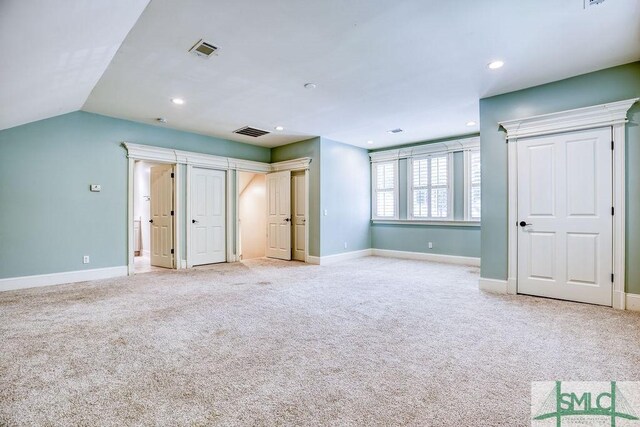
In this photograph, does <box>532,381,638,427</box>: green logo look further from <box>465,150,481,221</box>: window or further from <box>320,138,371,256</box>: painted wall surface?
<box>320,138,371,256</box>: painted wall surface

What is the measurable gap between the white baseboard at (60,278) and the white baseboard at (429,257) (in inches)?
215

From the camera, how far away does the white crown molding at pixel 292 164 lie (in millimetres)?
6711

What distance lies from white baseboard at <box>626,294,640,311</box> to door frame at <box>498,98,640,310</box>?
0.11 ft

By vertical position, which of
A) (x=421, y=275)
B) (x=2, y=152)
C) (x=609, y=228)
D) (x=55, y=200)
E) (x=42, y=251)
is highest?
(x=2, y=152)

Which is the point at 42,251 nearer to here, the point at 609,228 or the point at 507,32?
the point at 507,32

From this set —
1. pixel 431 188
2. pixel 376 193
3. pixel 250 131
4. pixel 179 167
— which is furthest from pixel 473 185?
pixel 179 167

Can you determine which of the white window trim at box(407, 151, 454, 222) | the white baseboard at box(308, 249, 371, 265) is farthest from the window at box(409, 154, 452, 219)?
the white baseboard at box(308, 249, 371, 265)

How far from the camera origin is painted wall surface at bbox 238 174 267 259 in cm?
817

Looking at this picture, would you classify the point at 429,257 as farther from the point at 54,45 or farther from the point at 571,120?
the point at 54,45

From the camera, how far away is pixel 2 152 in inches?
165

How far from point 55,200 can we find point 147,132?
5.96 feet

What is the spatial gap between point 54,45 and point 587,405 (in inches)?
172

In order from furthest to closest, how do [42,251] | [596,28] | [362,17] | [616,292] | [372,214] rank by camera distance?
[372,214] → [42,251] → [616,292] → [596,28] → [362,17]

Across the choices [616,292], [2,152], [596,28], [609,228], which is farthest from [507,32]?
[2,152]
